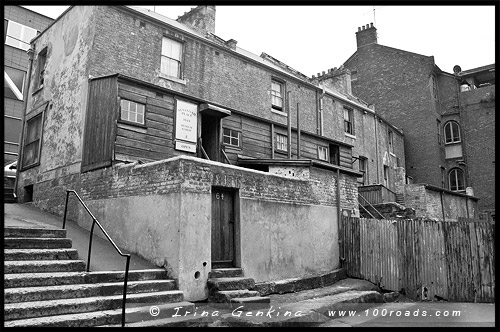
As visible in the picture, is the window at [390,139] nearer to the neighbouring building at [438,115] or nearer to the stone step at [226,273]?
the neighbouring building at [438,115]

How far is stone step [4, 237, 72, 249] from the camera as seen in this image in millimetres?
7836

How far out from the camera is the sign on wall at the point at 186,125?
12.9m

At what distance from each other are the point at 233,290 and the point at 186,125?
6351mm

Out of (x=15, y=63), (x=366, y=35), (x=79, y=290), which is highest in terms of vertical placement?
(x=366, y=35)

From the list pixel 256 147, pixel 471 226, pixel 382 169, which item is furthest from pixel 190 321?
pixel 382 169

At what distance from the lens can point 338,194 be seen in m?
13.0

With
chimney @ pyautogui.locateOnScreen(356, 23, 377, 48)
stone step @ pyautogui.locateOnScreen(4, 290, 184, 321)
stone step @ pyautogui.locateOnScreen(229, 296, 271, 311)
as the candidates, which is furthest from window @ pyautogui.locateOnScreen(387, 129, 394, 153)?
stone step @ pyautogui.locateOnScreen(4, 290, 184, 321)

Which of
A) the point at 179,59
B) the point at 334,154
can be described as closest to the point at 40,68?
the point at 179,59

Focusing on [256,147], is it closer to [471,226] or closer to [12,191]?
[471,226]

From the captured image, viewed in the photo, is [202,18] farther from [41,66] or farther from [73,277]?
[73,277]

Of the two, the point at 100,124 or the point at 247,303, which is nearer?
the point at 247,303

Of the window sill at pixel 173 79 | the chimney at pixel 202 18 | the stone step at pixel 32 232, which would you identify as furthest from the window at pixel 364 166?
the stone step at pixel 32 232

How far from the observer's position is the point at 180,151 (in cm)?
1289

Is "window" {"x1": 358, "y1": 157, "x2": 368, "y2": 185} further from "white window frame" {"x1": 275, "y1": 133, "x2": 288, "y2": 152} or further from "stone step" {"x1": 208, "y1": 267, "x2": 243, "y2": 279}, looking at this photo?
"stone step" {"x1": 208, "y1": 267, "x2": 243, "y2": 279}
